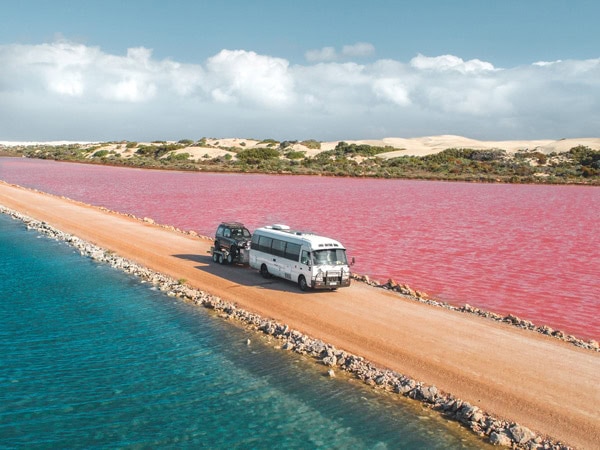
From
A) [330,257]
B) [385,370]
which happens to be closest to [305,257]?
[330,257]

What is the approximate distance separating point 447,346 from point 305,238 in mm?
8520

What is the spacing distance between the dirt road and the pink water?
3960mm

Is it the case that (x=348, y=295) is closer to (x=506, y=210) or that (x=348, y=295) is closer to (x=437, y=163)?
(x=506, y=210)

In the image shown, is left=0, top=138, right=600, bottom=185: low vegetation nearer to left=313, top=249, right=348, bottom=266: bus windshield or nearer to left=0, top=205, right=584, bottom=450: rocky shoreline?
left=0, top=205, right=584, bottom=450: rocky shoreline

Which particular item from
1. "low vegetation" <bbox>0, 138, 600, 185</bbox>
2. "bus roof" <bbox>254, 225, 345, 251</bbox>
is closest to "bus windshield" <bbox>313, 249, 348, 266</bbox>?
"bus roof" <bbox>254, 225, 345, 251</bbox>

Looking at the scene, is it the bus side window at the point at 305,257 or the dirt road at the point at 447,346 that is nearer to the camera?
the dirt road at the point at 447,346

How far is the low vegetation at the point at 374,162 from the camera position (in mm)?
118094

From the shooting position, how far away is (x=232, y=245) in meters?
29.9

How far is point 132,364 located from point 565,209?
195ft

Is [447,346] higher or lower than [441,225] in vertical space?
lower

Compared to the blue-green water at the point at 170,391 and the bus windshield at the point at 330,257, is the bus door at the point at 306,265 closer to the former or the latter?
the bus windshield at the point at 330,257

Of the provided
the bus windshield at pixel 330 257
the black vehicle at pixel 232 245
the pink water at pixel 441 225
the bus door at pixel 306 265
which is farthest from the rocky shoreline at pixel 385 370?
the black vehicle at pixel 232 245

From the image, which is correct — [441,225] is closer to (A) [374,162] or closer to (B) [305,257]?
(B) [305,257]

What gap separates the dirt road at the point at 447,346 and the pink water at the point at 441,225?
396 cm
